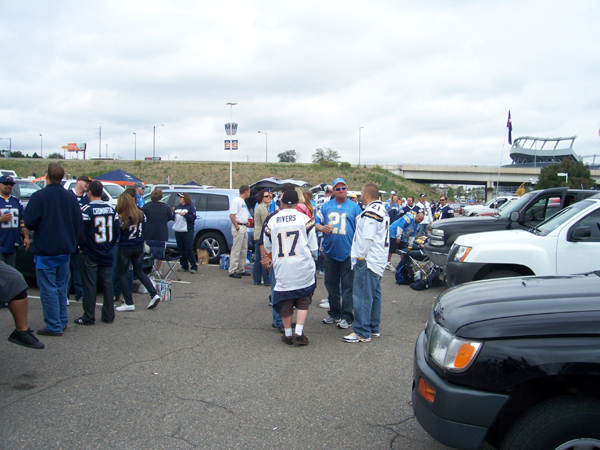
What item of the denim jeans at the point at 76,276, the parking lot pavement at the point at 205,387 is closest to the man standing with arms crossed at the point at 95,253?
the parking lot pavement at the point at 205,387

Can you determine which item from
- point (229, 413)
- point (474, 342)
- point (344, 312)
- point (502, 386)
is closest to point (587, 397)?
point (502, 386)

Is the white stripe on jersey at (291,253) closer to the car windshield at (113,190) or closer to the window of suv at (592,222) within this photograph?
the window of suv at (592,222)

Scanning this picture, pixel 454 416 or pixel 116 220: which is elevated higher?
pixel 116 220

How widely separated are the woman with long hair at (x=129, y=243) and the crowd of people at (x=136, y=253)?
15 mm

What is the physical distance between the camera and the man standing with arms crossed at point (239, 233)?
981 cm

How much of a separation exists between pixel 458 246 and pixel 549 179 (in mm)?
42689

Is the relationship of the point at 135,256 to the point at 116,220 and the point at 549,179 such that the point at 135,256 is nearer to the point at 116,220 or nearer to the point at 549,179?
the point at 116,220

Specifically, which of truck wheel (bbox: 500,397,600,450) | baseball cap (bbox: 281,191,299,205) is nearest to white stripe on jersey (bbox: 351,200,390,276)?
baseball cap (bbox: 281,191,299,205)

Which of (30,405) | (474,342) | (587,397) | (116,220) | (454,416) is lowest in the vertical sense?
(30,405)

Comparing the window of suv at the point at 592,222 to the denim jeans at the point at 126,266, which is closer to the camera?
the window of suv at the point at 592,222

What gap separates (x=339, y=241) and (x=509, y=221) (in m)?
4.82

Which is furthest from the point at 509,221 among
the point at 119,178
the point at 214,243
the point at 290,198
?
the point at 119,178

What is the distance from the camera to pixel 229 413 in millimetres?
3729

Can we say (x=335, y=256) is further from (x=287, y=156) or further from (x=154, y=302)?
(x=287, y=156)
